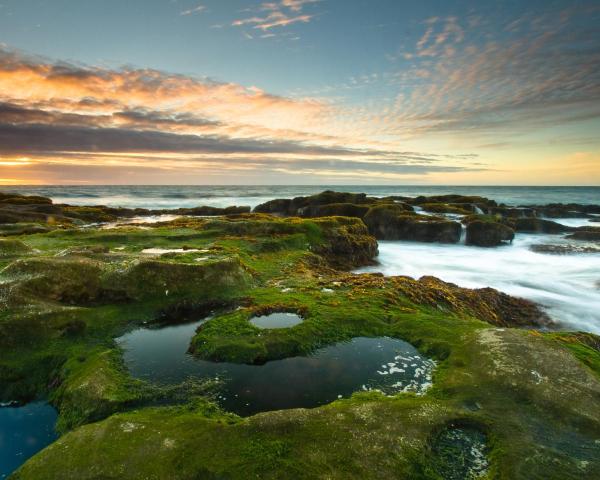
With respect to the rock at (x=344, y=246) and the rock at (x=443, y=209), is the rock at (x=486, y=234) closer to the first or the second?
the rock at (x=443, y=209)

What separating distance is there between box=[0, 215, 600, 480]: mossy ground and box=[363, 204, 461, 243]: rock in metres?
26.5

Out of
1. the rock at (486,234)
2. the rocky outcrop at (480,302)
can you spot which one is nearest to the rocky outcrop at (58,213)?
the rock at (486,234)

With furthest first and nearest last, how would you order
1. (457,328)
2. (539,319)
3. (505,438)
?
(539,319), (457,328), (505,438)

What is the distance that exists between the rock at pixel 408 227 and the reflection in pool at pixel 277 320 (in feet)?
111

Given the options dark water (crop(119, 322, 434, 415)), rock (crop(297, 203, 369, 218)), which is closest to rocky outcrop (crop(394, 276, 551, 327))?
dark water (crop(119, 322, 434, 415))

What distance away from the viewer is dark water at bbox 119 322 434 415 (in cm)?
1002

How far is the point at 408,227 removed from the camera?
46250 mm

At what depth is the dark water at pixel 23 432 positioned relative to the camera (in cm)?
844

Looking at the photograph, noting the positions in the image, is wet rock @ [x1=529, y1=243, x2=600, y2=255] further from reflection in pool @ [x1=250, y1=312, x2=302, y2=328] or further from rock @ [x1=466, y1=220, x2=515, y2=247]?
reflection in pool @ [x1=250, y1=312, x2=302, y2=328]

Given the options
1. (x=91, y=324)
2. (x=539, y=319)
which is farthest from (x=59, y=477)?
(x=539, y=319)

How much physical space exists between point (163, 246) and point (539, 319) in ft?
81.9

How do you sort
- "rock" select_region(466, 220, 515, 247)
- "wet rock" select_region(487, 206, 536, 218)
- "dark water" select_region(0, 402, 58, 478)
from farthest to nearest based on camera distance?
"wet rock" select_region(487, 206, 536, 218) → "rock" select_region(466, 220, 515, 247) → "dark water" select_region(0, 402, 58, 478)

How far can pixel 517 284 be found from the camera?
1168 inches

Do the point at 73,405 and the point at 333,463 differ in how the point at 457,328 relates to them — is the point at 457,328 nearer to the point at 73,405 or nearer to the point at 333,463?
the point at 333,463
